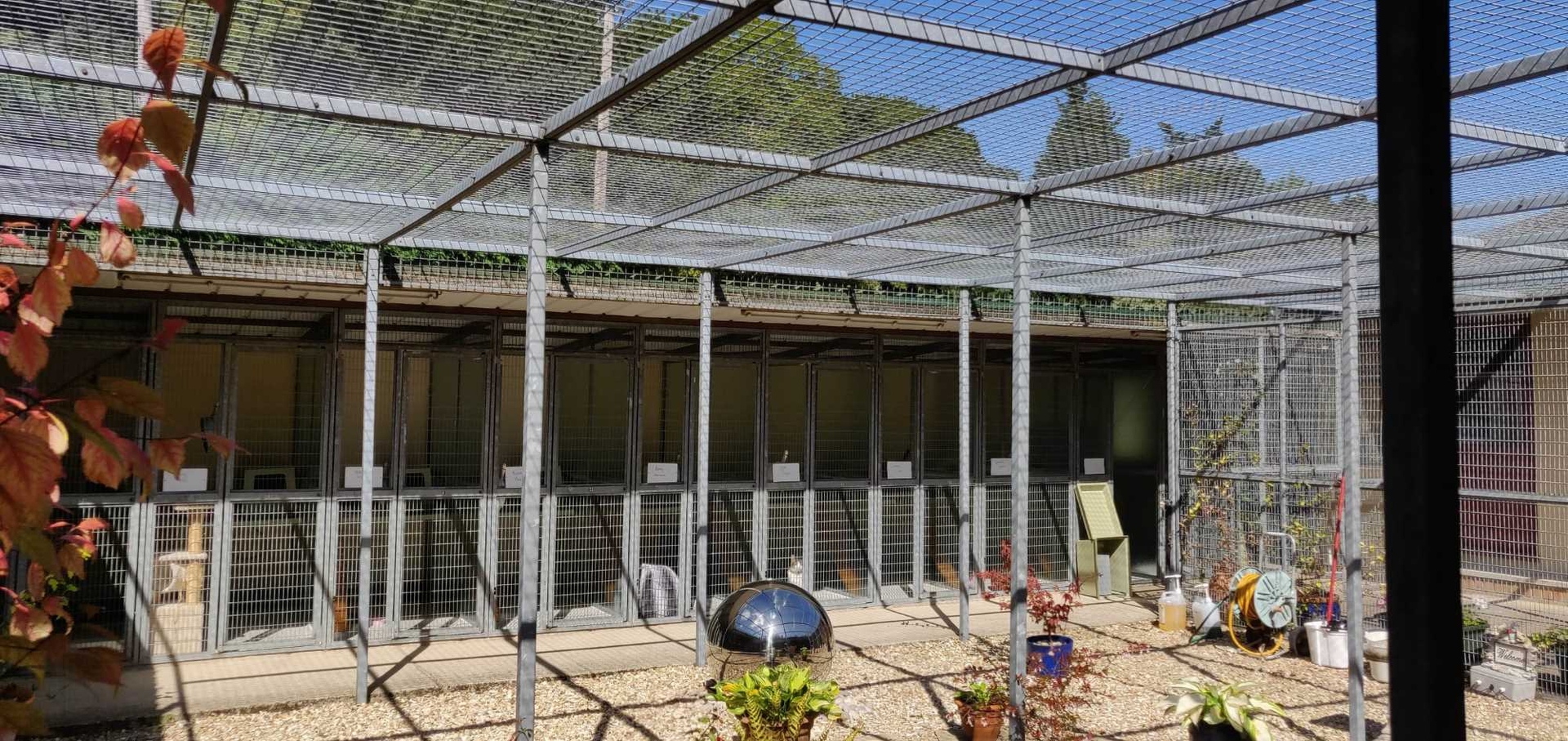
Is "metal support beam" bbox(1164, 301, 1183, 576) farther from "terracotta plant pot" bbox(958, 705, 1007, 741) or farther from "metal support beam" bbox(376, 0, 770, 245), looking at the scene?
"metal support beam" bbox(376, 0, 770, 245)

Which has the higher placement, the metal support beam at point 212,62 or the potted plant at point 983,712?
the metal support beam at point 212,62

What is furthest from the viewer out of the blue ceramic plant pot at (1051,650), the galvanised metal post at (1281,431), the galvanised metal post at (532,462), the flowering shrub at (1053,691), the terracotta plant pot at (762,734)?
the galvanised metal post at (1281,431)

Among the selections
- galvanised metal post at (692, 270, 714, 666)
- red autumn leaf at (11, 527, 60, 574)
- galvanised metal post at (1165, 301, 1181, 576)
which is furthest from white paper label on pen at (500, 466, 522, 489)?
red autumn leaf at (11, 527, 60, 574)

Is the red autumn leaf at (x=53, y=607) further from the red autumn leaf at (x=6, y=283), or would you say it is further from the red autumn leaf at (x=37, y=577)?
the red autumn leaf at (x=6, y=283)

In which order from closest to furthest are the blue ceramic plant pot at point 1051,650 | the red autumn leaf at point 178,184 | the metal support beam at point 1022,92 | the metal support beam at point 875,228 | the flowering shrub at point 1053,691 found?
the red autumn leaf at point 178,184 < the metal support beam at point 1022,92 < the flowering shrub at point 1053,691 < the metal support beam at point 875,228 < the blue ceramic plant pot at point 1051,650

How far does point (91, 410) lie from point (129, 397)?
47mm

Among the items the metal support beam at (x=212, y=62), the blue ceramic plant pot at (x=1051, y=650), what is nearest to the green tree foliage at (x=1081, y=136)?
the metal support beam at (x=212, y=62)

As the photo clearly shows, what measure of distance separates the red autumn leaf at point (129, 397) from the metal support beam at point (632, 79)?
2.55 meters

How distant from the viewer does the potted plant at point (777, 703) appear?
18.4ft

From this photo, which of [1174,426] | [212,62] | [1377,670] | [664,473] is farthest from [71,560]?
[1174,426]

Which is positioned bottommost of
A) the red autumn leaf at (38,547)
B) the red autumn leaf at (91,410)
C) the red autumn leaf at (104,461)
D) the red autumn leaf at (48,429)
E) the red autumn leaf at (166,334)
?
the red autumn leaf at (38,547)

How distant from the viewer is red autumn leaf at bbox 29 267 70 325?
1095 millimetres

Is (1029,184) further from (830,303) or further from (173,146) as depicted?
(173,146)

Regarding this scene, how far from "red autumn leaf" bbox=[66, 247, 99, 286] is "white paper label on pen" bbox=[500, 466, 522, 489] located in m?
8.96
